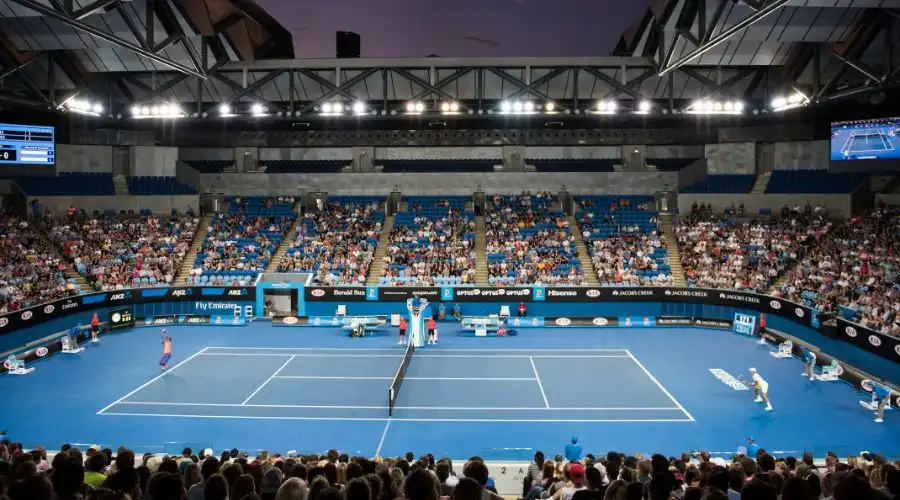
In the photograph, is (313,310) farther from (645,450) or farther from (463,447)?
(645,450)

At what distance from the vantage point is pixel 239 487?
18.9 ft

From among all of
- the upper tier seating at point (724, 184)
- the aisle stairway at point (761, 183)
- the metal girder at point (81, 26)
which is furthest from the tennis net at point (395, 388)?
the aisle stairway at point (761, 183)

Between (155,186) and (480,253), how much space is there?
25.7m

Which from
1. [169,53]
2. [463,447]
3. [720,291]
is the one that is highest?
[169,53]

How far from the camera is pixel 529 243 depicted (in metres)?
41.8

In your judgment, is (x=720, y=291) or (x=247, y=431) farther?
(x=720, y=291)

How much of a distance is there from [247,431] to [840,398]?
20.0 metres

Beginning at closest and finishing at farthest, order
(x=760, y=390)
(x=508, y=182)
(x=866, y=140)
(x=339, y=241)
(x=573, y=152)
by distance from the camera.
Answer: (x=760, y=390), (x=866, y=140), (x=339, y=241), (x=508, y=182), (x=573, y=152)

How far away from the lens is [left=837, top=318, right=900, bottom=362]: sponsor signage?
72.6ft

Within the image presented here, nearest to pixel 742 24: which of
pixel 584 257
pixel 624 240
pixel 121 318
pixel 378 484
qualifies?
pixel 584 257

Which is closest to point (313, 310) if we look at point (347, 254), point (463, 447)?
point (347, 254)

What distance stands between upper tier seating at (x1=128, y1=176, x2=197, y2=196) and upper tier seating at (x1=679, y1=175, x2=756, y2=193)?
38.9 metres

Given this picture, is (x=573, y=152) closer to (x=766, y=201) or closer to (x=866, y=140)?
(x=766, y=201)

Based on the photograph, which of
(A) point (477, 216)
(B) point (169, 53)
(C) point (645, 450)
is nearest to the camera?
(C) point (645, 450)
